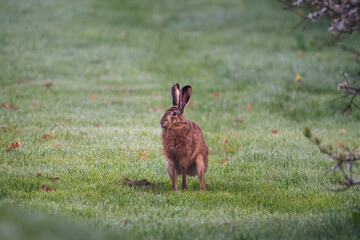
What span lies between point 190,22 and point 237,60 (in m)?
9.48

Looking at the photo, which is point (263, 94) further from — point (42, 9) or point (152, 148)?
point (42, 9)

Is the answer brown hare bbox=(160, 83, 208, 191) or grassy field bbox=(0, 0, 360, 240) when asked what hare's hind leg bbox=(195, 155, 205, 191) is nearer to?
brown hare bbox=(160, 83, 208, 191)

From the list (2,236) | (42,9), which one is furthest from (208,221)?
(42,9)

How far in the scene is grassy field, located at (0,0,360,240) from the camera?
16.3ft

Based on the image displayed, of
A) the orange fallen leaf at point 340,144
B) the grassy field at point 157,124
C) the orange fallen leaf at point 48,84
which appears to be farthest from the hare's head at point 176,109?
the orange fallen leaf at point 48,84

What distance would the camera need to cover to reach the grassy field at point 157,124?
495 cm

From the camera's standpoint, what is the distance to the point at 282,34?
22.9m

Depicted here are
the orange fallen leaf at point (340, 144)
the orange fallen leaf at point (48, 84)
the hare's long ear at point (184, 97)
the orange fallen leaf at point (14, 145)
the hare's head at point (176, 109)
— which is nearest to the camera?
the hare's head at point (176, 109)

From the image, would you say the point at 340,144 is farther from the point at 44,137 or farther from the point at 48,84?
the point at 48,84

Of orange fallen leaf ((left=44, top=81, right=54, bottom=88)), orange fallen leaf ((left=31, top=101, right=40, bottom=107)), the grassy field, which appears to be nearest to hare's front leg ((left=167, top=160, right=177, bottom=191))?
the grassy field

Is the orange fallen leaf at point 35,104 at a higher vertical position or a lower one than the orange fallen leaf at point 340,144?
higher

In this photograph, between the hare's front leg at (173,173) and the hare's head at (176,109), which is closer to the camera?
the hare's head at (176,109)

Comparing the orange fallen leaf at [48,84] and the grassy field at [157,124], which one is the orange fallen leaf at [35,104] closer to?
the grassy field at [157,124]

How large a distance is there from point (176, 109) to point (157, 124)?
15.2 ft
